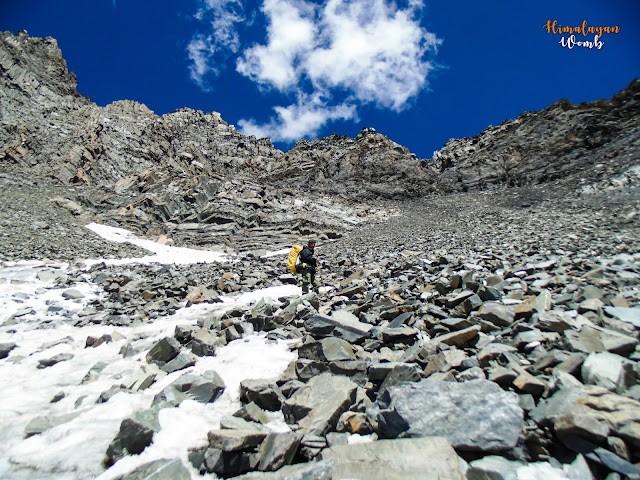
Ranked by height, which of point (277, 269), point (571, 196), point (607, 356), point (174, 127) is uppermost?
point (174, 127)

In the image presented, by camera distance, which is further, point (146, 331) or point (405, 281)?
point (405, 281)

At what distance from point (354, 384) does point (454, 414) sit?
3.77ft

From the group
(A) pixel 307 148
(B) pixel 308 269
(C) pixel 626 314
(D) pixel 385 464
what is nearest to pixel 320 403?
(D) pixel 385 464

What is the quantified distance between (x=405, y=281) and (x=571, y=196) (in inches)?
934

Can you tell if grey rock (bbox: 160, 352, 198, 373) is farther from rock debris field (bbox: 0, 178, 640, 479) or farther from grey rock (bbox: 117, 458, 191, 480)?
grey rock (bbox: 117, 458, 191, 480)

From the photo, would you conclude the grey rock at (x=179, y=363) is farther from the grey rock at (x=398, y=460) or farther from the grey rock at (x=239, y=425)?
the grey rock at (x=398, y=460)

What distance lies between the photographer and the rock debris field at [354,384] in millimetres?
2387

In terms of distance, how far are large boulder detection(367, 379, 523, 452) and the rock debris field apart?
13 millimetres

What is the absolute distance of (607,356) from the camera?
2908 millimetres

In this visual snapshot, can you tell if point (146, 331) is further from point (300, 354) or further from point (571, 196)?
point (571, 196)

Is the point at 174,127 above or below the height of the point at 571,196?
above

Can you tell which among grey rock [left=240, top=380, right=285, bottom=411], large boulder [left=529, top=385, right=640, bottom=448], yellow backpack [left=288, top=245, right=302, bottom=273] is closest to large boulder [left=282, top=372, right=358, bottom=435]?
grey rock [left=240, top=380, right=285, bottom=411]

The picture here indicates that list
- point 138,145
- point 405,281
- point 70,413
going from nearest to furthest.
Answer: point 70,413
point 405,281
point 138,145

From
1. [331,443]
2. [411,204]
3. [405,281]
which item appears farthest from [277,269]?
[411,204]
